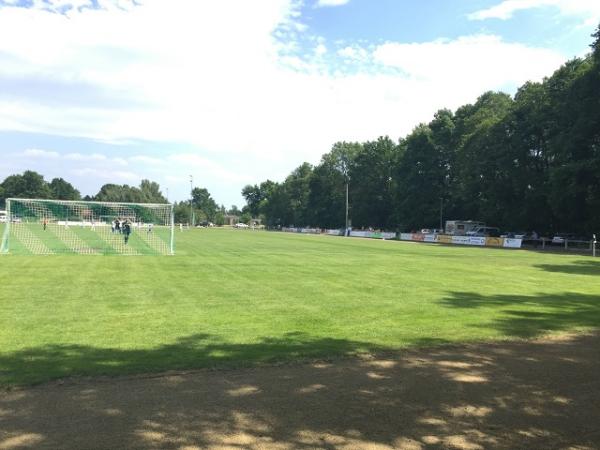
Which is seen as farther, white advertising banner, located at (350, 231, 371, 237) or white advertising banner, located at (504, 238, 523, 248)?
white advertising banner, located at (350, 231, 371, 237)

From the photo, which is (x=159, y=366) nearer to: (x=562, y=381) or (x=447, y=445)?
(x=447, y=445)

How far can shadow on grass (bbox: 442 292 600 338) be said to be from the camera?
9711 mm

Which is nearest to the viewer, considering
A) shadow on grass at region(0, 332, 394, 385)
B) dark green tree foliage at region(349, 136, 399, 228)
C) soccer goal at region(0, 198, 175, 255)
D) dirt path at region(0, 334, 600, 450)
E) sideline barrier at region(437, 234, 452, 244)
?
dirt path at region(0, 334, 600, 450)

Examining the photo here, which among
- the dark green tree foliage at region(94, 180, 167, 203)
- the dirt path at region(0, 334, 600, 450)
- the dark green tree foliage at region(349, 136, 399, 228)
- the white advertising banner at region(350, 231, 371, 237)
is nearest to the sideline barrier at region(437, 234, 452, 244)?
the white advertising banner at region(350, 231, 371, 237)

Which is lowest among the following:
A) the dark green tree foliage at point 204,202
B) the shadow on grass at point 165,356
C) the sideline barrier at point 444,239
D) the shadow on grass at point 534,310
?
the shadow on grass at point 165,356

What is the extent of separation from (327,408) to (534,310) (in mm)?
8177

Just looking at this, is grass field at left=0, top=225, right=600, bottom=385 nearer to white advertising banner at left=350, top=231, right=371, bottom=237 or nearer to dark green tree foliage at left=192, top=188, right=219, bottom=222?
white advertising banner at left=350, top=231, right=371, bottom=237

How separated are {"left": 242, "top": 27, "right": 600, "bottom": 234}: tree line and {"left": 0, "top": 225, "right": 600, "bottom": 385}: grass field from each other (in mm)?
31718

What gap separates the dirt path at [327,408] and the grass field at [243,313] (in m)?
0.81

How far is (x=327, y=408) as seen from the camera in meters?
5.26

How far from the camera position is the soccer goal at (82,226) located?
2777 centimetres

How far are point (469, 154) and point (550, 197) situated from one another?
16568 millimetres

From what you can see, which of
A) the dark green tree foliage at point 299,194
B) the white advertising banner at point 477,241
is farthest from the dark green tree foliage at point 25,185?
the white advertising banner at point 477,241

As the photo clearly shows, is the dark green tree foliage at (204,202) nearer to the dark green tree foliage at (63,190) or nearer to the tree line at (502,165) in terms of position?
the dark green tree foliage at (63,190)
